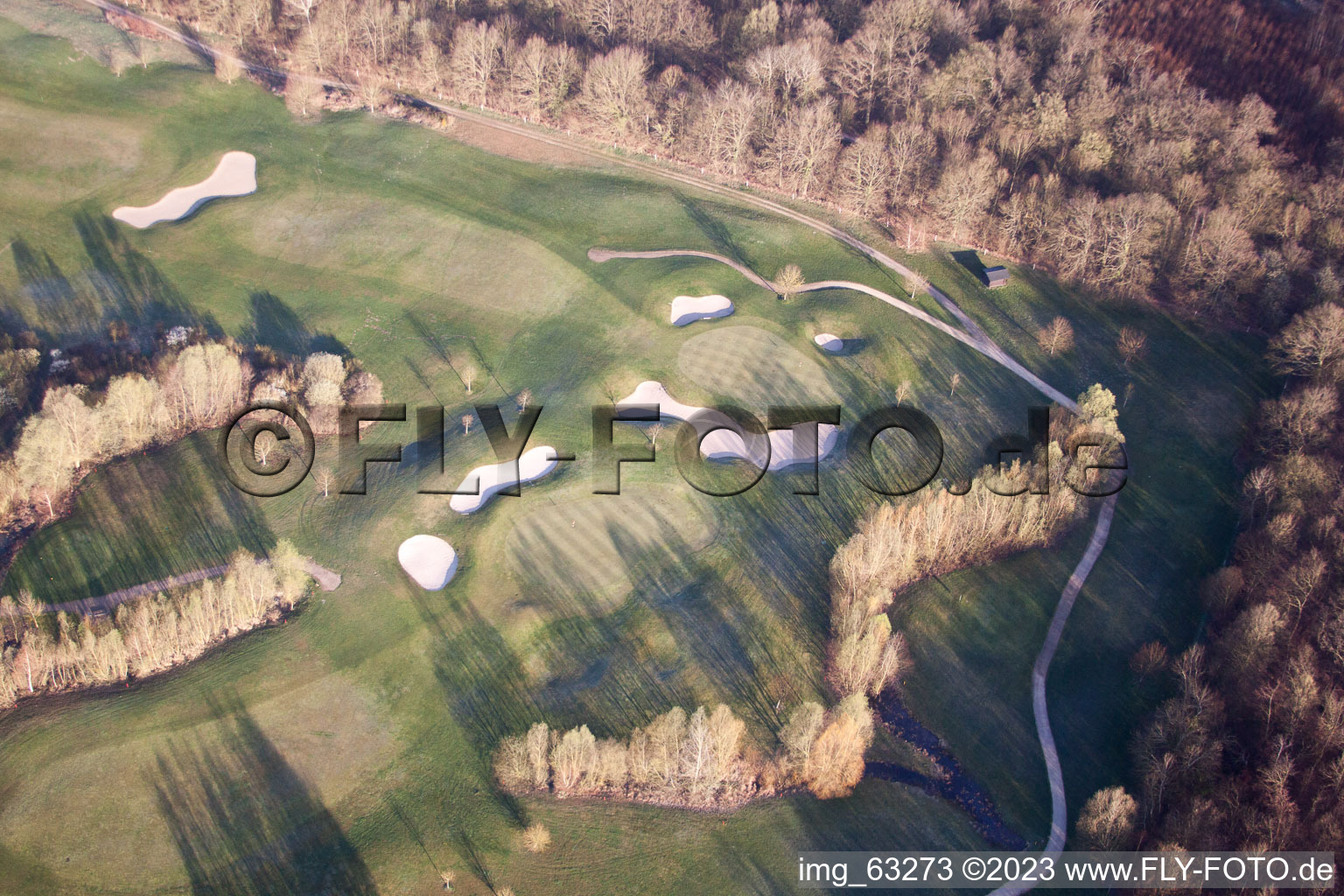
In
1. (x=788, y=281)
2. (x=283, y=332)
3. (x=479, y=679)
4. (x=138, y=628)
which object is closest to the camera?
(x=138, y=628)

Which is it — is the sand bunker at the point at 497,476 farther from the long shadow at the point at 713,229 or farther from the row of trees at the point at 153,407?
the long shadow at the point at 713,229

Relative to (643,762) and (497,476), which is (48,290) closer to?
(497,476)

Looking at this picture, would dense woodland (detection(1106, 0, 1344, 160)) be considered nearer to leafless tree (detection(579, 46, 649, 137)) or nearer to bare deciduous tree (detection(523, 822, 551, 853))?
leafless tree (detection(579, 46, 649, 137))

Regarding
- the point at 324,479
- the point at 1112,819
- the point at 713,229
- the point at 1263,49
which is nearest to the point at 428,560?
the point at 324,479

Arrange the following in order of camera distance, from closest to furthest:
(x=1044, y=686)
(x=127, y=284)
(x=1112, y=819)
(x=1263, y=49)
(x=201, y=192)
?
(x=1112, y=819), (x=1044, y=686), (x=127, y=284), (x=201, y=192), (x=1263, y=49)

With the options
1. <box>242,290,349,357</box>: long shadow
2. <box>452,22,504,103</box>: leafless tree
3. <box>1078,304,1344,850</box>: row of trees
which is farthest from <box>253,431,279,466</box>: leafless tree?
<box>1078,304,1344,850</box>: row of trees

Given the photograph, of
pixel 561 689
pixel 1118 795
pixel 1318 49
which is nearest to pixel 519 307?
pixel 561 689
